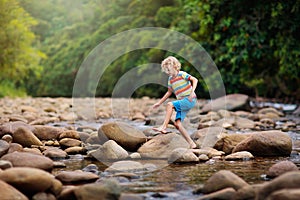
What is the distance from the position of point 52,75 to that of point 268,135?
96.2 ft

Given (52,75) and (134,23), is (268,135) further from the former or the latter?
(52,75)

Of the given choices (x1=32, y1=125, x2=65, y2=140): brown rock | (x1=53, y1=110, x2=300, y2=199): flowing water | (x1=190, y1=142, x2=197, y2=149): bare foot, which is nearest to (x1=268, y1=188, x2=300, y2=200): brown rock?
(x1=53, y1=110, x2=300, y2=199): flowing water

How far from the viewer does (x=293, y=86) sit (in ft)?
58.5

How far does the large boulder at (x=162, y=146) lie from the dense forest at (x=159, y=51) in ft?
25.9

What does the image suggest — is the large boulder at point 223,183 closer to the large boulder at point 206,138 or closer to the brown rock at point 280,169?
the brown rock at point 280,169

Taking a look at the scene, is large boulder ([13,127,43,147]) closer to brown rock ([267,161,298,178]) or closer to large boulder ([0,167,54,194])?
large boulder ([0,167,54,194])

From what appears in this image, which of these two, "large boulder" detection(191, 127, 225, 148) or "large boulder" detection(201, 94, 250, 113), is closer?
"large boulder" detection(191, 127, 225, 148)

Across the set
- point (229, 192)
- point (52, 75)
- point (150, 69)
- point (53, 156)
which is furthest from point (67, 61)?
point (229, 192)

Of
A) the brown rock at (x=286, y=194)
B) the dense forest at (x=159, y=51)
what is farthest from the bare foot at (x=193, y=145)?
the dense forest at (x=159, y=51)

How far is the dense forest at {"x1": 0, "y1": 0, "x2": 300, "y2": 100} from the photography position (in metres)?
13.3

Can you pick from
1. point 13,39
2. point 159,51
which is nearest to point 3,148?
point 13,39

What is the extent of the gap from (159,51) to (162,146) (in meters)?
17.3

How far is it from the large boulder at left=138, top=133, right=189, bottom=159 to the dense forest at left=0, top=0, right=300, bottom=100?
25.9ft

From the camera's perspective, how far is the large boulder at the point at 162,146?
5.30 metres
